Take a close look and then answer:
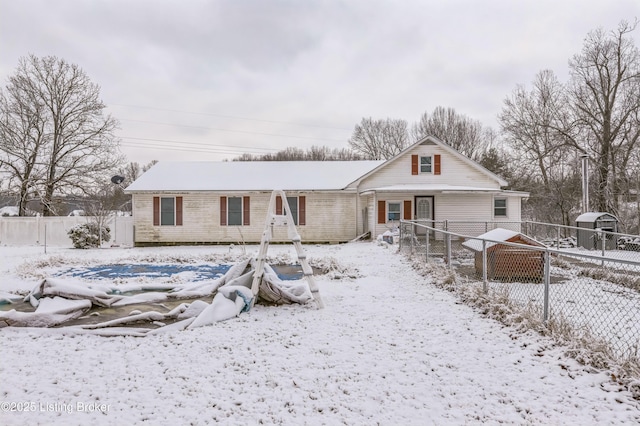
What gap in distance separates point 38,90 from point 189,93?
11.3 m

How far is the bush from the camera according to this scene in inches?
702

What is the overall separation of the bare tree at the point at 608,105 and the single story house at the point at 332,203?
834 centimetres

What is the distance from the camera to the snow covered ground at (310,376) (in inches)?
128

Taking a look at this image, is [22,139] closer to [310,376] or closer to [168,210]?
[168,210]

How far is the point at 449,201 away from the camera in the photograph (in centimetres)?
1938

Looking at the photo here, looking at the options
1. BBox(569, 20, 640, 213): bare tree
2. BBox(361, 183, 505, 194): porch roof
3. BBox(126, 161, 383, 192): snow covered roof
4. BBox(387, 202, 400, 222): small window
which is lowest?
BBox(387, 202, 400, 222): small window

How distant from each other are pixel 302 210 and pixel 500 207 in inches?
395

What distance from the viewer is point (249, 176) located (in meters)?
21.8

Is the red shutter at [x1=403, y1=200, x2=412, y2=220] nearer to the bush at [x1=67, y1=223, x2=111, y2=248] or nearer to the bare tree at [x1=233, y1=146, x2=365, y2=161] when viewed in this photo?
the bush at [x1=67, y1=223, x2=111, y2=248]

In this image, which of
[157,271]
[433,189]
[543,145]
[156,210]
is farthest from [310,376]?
[543,145]

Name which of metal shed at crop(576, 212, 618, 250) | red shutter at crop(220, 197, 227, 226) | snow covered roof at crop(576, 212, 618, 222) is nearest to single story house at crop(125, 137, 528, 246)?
red shutter at crop(220, 197, 227, 226)

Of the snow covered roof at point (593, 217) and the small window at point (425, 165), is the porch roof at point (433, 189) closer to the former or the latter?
the small window at point (425, 165)

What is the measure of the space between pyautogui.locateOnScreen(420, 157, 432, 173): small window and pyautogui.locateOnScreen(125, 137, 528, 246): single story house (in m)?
0.05

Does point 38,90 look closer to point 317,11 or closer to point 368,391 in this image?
point 317,11
